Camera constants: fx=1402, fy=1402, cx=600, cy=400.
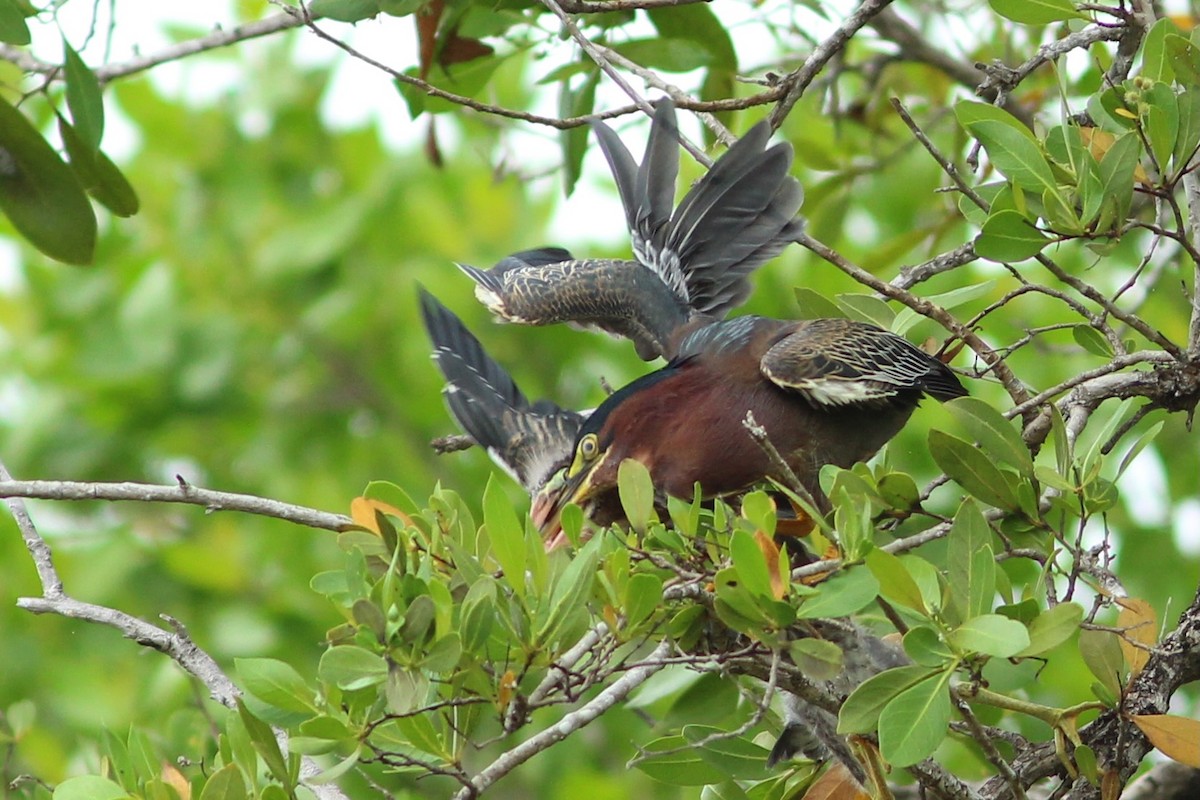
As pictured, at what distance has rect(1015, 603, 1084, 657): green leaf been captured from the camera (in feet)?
6.28

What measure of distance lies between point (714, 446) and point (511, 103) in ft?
13.8

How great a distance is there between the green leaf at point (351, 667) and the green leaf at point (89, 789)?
57 centimetres

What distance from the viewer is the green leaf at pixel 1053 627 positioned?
→ 1913 mm

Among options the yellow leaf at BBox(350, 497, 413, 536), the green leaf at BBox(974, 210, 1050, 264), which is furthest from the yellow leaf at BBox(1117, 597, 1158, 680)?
the yellow leaf at BBox(350, 497, 413, 536)

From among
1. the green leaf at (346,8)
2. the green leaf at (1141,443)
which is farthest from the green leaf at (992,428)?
the green leaf at (346,8)

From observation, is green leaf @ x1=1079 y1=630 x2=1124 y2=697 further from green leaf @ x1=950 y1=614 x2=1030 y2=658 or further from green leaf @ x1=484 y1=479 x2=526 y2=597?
green leaf @ x1=484 y1=479 x2=526 y2=597

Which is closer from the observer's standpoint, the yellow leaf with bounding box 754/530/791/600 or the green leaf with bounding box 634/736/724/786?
the yellow leaf with bounding box 754/530/791/600

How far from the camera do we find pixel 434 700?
2029mm

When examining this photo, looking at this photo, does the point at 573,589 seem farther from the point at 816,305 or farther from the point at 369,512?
→ the point at 816,305

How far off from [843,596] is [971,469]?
20.8 inches

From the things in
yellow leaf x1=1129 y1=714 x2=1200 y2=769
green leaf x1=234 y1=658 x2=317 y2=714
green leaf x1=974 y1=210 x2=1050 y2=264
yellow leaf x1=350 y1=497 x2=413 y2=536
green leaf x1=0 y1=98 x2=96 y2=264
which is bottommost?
yellow leaf x1=1129 y1=714 x2=1200 y2=769

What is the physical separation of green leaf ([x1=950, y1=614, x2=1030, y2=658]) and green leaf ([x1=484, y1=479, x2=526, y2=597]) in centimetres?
60

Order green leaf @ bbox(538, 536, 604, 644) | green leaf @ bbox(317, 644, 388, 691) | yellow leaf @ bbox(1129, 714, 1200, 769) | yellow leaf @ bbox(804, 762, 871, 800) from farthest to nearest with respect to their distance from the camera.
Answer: yellow leaf @ bbox(804, 762, 871, 800), yellow leaf @ bbox(1129, 714, 1200, 769), green leaf @ bbox(538, 536, 604, 644), green leaf @ bbox(317, 644, 388, 691)

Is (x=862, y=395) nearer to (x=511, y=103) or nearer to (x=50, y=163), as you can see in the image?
(x=50, y=163)
